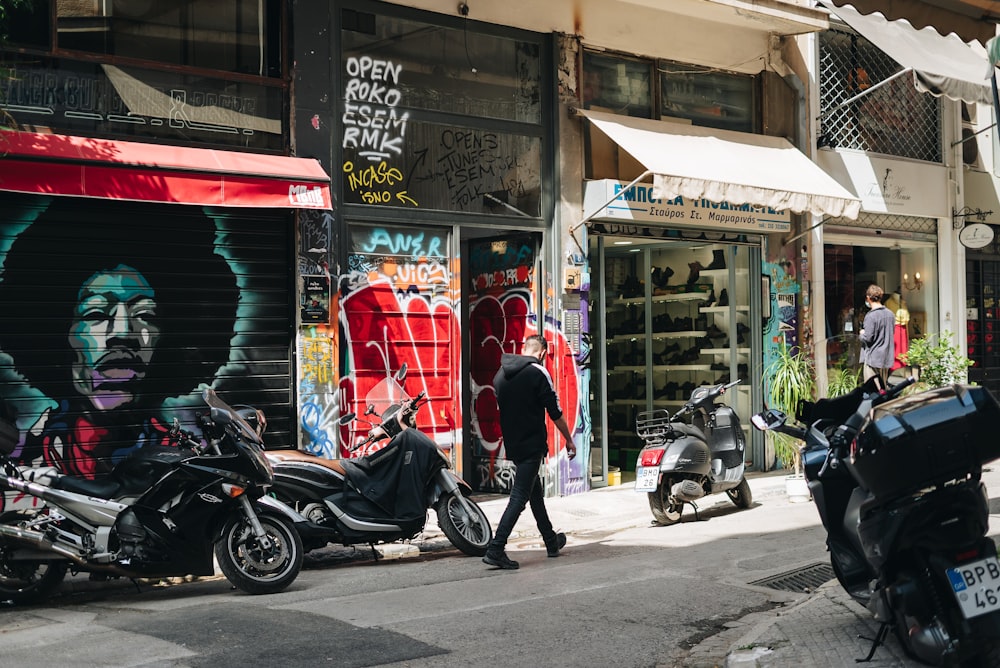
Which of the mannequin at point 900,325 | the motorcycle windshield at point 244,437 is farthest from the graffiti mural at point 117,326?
the mannequin at point 900,325

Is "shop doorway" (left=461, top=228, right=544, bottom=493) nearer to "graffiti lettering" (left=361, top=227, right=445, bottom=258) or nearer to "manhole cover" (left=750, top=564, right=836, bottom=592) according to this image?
"graffiti lettering" (left=361, top=227, right=445, bottom=258)

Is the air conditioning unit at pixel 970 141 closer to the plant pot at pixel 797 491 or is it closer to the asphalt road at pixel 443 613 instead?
the plant pot at pixel 797 491

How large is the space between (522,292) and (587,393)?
1.44m

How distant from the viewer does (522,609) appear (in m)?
6.94

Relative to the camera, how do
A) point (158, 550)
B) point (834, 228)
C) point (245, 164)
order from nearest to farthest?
point (158, 550) < point (245, 164) < point (834, 228)

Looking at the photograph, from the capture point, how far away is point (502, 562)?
8484mm

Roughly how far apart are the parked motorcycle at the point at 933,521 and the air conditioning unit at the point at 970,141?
15.0 m

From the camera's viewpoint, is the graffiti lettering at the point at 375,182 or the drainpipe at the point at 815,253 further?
the drainpipe at the point at 815,253

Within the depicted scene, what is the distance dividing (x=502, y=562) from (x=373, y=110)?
5391mm

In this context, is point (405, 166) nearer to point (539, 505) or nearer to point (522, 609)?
point (539, 505)

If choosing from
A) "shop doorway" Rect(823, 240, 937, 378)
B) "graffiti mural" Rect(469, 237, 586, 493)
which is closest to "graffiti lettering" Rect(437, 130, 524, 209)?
"graffiti mural" Rect(469, 237, 586, 493)

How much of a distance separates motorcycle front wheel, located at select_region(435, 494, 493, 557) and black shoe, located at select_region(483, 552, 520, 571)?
0.49 metres

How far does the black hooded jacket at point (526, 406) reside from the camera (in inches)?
343

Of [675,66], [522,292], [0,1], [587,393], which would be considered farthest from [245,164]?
[675,66]
